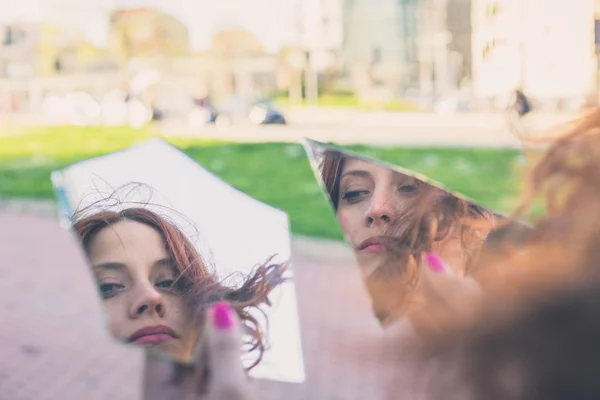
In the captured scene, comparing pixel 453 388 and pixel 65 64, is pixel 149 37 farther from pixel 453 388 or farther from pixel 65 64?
pixel 453 388

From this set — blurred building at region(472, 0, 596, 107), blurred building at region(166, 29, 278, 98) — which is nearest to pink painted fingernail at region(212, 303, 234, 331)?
blurred building at region(472, 0, 596, 107)

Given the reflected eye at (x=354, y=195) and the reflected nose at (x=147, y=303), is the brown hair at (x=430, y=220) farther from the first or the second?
the reflected nose at (x=147, y=303)

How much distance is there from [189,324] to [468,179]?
24.4 feet

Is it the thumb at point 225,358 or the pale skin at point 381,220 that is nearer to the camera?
the thumb at point 225,358

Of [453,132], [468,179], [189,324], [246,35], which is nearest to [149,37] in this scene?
[246,35]

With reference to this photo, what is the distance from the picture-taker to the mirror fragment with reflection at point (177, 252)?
27.9 inches

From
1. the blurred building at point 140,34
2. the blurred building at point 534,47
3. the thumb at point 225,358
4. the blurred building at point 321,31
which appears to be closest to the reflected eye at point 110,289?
the thumb at point 225,358

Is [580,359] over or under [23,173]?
over

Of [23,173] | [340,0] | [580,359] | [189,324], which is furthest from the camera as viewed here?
[23,173]

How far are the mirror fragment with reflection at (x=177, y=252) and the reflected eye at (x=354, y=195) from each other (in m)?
0.11

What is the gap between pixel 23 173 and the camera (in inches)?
389

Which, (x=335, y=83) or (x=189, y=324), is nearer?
(x=189, y=324)

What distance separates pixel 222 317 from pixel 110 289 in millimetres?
124

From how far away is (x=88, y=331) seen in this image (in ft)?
12.8
